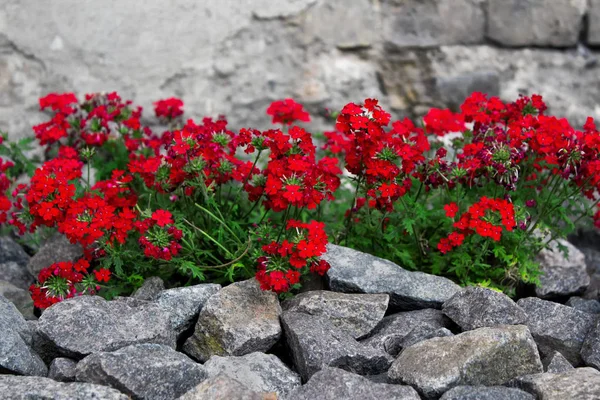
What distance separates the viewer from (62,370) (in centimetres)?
284

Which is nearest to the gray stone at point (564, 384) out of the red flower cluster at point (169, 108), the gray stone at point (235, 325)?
the gray stone at point (235, 325)

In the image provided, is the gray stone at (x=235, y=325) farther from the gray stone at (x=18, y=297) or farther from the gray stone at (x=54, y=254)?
the gray stone at (x=54, y=254)

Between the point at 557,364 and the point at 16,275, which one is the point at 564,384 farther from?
the point at 16,275

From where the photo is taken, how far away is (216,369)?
287 cm

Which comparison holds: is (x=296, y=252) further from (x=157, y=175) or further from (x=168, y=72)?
(x=168, y=72)

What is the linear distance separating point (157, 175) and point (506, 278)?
165 cm

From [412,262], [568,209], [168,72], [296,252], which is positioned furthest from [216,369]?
[168,72]

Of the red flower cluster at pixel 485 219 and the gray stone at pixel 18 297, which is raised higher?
the red flower cluster at pixel 485 219

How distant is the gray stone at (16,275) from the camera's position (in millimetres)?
3998

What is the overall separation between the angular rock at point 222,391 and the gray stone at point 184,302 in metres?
0.60

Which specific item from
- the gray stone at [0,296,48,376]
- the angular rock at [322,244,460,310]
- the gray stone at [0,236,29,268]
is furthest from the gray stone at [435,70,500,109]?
the gray stone at [0,296,48,376]

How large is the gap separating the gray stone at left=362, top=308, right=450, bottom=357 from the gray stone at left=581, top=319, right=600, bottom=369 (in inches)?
21.0

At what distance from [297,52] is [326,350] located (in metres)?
2.55

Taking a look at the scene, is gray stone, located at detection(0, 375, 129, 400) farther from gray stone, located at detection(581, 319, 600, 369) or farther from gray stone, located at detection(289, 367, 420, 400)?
gray stone, located at detection(581, 319, 600, 369)
